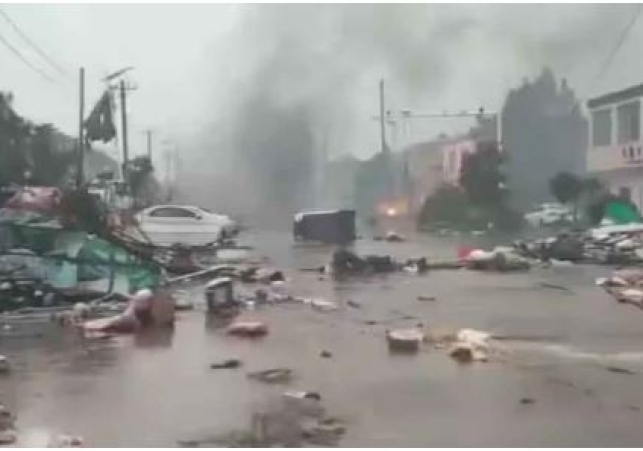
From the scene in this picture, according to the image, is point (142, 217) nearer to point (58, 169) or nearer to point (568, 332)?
point (58, 169)

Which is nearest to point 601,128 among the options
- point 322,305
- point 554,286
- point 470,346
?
point 554,286

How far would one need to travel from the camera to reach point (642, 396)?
282cm

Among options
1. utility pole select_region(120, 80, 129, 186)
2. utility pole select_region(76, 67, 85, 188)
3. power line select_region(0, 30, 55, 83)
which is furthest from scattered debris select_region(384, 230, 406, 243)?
power line select_region(0, 30, 55, 83)

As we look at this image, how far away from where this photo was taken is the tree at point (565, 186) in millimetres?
3127

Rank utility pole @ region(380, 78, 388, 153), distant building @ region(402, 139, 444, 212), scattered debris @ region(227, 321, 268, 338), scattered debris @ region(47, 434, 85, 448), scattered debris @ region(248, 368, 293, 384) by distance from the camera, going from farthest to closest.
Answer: distant building @ region(402, 139, 444, 212), utility pole @ region(380, 78, 388, 153), scattered debris @ region(227, 321, 268, 338), scattered debris @ region(248, 368, 293, 384), scattered debris @ region(47, 434, 85, 448)

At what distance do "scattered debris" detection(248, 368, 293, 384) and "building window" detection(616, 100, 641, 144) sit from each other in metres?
1.24

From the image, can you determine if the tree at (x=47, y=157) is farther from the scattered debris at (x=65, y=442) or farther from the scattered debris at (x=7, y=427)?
the scattered debris at (x=65, y=442)

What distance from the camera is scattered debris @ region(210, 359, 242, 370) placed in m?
2.90

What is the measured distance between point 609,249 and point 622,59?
0.59 m

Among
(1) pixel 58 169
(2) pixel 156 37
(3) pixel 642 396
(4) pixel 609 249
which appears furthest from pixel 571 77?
(1) pixel 58 169

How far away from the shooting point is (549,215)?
3.20m

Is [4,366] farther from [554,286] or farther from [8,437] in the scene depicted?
[554,286]

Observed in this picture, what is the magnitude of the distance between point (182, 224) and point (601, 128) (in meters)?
1.31

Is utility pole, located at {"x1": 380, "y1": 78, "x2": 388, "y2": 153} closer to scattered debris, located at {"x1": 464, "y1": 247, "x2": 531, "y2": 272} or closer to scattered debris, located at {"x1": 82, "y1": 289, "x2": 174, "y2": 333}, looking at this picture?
scattered debris, located at {"x1": 464, "y1": 247, "x2": 531, "y2": 272}
